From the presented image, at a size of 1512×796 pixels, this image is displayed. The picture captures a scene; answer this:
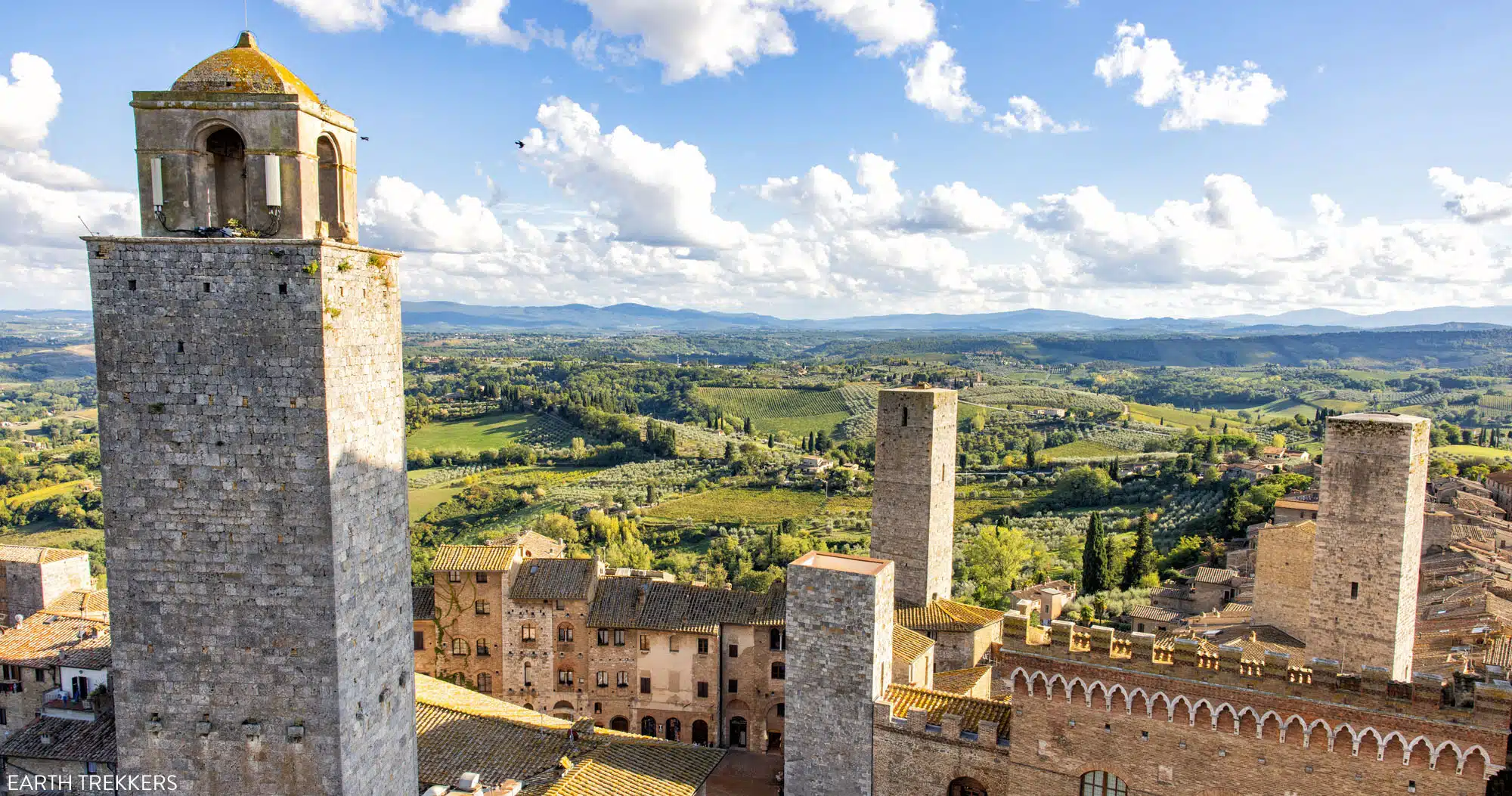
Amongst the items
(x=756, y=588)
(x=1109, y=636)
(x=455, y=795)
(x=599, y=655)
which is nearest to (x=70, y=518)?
(x=756, y=588)

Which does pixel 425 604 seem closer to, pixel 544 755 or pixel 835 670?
pixel 544 755

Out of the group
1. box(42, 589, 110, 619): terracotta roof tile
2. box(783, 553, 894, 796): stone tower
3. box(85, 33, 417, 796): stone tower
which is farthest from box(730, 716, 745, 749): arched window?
box(42, 589, 110, 619): terracotta roof tile

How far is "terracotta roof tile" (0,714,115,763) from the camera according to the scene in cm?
1897

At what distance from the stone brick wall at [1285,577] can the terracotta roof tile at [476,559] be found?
24.1m

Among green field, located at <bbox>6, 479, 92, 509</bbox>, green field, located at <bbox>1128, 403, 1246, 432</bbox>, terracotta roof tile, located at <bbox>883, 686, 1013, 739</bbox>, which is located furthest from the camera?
green field, located at <bbox>1128, 403, 1246, 432</bbox>

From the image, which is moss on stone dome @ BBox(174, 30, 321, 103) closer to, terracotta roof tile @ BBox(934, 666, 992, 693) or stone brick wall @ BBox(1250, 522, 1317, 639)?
terracotta roof tile @ BBox(934, 666, 992, 693)

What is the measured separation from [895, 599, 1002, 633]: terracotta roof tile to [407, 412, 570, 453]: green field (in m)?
78.9

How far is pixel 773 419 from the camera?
12381 centimetres

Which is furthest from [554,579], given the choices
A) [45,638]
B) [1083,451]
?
[1083,451]

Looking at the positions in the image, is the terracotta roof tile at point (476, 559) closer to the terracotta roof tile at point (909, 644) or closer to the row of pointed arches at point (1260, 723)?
the terracotta roof tile at point (909, 644)

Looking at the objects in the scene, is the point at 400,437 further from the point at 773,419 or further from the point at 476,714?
the point at 773,419

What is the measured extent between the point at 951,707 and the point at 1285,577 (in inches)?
611

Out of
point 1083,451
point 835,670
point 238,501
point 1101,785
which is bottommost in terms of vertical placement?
point 1083,451

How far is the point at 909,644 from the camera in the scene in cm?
2214
